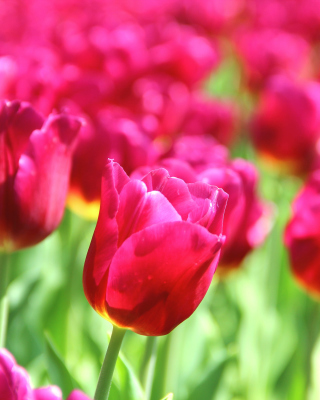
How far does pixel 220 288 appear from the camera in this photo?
4.44ft

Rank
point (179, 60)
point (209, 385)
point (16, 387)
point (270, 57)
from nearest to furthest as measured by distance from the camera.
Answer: point (16, 387)
point (209, 385)
point (179, 60)
point (270, 57)

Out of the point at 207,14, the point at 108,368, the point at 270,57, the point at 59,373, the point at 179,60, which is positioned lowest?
the point at 207,14

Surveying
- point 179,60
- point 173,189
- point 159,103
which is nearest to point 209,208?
point 173,189

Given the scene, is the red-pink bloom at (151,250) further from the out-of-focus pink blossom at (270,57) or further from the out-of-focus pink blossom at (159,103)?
the out-of-focus pink blossom at (270,57)

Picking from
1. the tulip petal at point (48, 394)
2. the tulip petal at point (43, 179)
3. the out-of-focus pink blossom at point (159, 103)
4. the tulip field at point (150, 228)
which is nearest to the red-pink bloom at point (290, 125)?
the tulip field at point (150, 228)

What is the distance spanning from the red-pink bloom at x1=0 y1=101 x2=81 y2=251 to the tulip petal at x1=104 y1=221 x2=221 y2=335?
164 mm

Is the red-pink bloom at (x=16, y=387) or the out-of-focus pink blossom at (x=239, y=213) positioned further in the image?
the out-of-focus pink blossom at (x=239, y=213)

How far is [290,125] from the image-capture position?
4.09 ft

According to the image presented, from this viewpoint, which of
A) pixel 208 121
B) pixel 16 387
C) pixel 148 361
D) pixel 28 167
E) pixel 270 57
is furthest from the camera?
pixel 270 57

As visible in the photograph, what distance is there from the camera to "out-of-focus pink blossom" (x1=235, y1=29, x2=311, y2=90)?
1.90 metres

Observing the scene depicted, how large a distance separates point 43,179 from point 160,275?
0.64 ft

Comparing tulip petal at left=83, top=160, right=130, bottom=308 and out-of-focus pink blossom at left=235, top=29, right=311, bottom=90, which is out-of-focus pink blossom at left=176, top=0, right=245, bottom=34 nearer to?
out-of-focus pink blossom at left=235, top=29, right=311, bottom=90

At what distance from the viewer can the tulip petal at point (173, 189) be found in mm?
473

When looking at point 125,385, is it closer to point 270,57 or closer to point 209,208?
point 209,208
